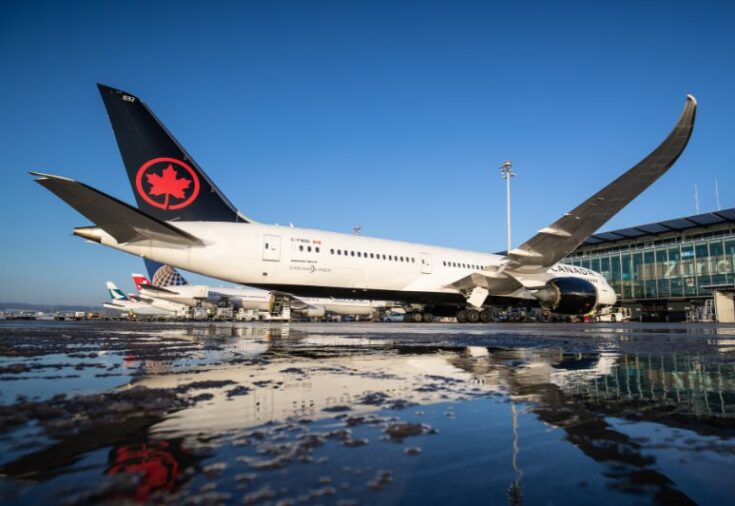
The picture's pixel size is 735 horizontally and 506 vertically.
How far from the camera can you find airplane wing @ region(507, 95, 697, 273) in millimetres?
11250

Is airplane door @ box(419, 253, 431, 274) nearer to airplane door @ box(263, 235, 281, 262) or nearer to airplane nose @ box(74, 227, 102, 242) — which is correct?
Answer: airplane door @ box(263, 235, 281, 262)

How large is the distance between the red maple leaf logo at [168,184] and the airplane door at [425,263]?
31.2 ft

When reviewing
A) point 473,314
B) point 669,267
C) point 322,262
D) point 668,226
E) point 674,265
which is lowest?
point 473,314

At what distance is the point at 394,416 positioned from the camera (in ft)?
6.74

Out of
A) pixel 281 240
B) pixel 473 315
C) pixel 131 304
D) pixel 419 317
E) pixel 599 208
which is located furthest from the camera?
pixel 131 304

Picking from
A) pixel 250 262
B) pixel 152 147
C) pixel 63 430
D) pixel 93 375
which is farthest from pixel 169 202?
pixel 63 430

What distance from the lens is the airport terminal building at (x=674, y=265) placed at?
3956cm

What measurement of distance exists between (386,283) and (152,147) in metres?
9.42

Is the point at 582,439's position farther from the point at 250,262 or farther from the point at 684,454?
the point at 250,262

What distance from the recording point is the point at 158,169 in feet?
41.7

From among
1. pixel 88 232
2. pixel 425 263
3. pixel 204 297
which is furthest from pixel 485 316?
pixel 204 297

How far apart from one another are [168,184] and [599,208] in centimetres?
1401

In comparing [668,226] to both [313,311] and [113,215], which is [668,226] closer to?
[313,311]

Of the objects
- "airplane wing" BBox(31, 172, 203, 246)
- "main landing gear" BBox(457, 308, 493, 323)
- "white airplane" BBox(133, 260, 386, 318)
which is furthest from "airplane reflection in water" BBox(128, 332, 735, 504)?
"white airplane" BBox(133, 260, 386, 318)
